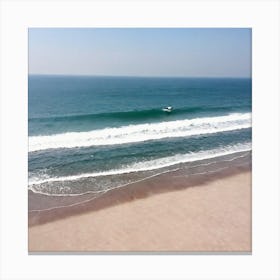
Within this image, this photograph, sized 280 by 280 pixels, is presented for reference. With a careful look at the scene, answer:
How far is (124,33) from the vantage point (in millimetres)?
3988

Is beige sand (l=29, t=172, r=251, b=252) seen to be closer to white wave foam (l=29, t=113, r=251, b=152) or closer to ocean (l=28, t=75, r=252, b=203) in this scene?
ocean (l=28, t=75, r=252, b=203)

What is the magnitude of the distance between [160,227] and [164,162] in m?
1.90

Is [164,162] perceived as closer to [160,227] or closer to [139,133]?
[139,133]

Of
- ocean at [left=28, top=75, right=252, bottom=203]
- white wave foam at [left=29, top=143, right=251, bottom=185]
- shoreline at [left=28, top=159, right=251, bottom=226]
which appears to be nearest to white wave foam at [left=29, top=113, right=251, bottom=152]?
ocean at [left=28, top=75, right=252, bottom=203]

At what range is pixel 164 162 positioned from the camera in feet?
17.8

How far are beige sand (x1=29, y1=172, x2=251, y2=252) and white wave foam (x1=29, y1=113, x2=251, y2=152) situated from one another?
1710 millimetres

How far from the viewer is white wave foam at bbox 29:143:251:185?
4.76 metres
